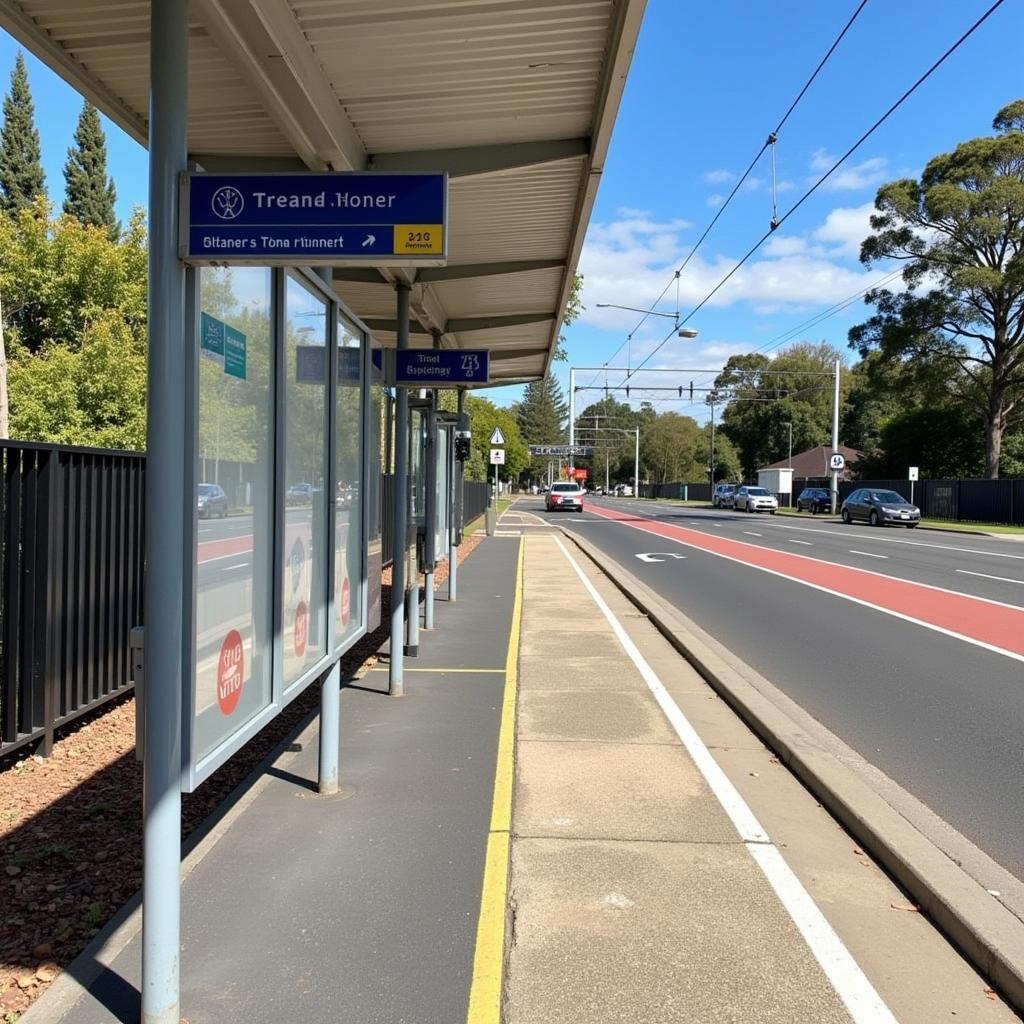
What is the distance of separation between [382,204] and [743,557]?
18.5 metres

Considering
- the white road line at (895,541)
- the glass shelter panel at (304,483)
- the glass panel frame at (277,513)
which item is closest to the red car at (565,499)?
the white road line at (895,541)

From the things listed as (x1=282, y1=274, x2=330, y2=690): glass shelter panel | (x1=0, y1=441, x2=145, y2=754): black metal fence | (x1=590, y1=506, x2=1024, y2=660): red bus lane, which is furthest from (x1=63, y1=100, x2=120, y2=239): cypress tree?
(x1=282, y1=274, x2=330, y2=690): glass shelter panel

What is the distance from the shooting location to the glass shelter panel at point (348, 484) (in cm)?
464

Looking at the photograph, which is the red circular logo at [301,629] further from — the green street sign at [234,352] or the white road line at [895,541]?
the white road line at [895,541]

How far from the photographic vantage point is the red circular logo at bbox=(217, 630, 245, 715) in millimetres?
3119

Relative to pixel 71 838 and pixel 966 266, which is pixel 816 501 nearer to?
pixel 966 266

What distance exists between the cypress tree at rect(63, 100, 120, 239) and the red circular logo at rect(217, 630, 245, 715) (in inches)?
1958

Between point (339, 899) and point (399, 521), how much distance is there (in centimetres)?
369

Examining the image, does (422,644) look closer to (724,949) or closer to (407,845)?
(407,845)

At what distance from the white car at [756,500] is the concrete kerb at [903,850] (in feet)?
154

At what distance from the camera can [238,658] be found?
3299mm

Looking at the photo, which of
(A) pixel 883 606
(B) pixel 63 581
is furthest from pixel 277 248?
(A) pixel 883 606

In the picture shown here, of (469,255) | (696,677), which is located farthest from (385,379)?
(696,677)

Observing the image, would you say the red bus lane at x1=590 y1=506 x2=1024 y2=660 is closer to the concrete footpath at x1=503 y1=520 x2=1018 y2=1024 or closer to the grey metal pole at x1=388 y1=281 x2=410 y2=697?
the concrete footpath at x1=503 y1=520 x2=1018 y2=1024
